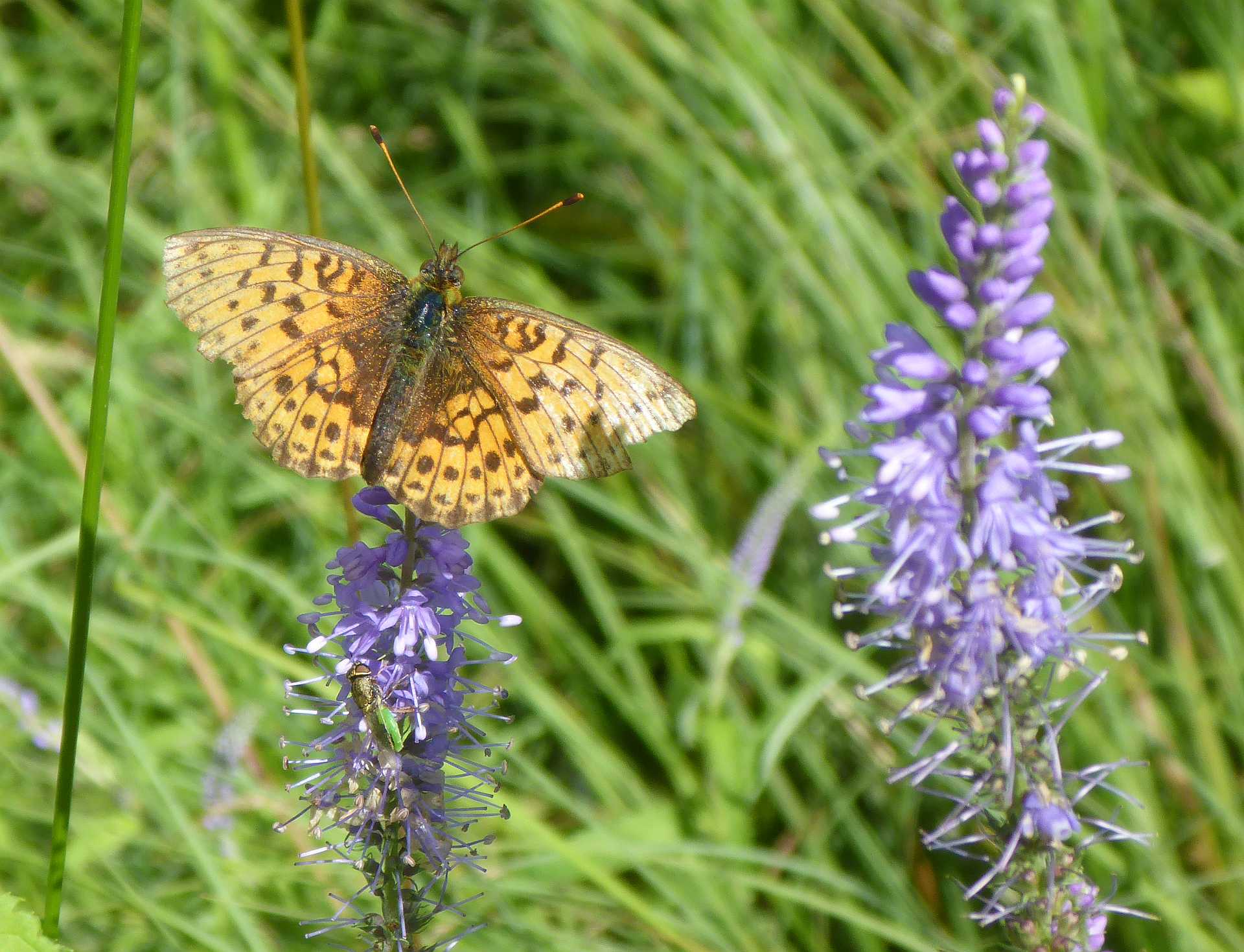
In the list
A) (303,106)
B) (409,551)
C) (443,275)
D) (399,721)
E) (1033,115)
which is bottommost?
(399,721)

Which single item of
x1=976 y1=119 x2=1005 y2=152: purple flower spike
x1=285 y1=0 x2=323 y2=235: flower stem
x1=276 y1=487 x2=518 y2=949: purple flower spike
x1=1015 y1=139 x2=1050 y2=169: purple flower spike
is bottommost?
x1=276 y1=487 x2=518 y2=949: purple flower spike

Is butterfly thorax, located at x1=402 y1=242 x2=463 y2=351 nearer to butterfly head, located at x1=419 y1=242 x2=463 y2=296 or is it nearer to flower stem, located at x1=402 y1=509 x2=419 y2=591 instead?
butterfly head, located at x1=419 y1=242 x2=463 y2=296

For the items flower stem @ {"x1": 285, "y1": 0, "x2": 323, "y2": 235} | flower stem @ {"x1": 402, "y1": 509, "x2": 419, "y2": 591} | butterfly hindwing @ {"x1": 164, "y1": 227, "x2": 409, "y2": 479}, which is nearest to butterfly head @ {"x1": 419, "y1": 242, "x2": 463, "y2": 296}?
butterfly hindwing @ {"x1": 164, "y1": 227, "x2": 409, "y2": 479}

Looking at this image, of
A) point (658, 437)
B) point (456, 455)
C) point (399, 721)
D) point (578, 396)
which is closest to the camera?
point (399, 721)

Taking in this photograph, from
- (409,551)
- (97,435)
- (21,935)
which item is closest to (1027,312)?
(409,551)

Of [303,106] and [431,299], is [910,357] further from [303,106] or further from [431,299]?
[303,106]

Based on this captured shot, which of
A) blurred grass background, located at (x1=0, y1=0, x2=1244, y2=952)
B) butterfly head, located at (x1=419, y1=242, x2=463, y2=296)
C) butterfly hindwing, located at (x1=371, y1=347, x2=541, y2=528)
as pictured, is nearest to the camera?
butterfly hindwing, located at (x1=371, y1=347, x2=541, y2=528)

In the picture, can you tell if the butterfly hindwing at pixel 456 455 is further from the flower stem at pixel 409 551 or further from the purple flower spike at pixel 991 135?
the purple flower spike at pixel 991 135

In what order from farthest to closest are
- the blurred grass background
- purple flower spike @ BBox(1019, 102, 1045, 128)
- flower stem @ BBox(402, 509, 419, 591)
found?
1. the blurred grass background
2. flower stem @ BBox(402, 509, 419, 591)
3. purple flower spike @ BBox(1019, 102, 1045, 128)

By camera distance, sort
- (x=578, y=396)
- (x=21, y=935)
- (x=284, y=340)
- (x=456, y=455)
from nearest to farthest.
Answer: (x=21, y=935), (x=456, y=455), (x=578, y=396), (x=284, y=340)
